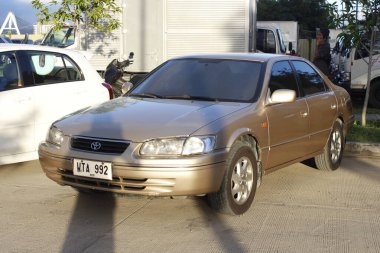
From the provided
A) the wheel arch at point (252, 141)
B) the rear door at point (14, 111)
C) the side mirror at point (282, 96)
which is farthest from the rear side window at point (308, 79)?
the rear door at point (14, 111)

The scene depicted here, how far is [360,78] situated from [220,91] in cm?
877

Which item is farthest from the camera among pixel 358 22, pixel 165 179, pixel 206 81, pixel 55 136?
pixel 358 22

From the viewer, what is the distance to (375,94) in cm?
1330

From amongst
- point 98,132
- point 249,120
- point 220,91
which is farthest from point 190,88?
point 98,132

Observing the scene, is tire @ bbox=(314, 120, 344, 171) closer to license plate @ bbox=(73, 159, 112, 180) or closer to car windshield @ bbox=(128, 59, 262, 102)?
car windshield @ bbox=(128, 59, 262, 102)

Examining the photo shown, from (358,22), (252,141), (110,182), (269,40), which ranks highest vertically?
(358,22)

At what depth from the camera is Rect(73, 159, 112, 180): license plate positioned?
4.73 metres

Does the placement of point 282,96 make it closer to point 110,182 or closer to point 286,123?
point 286,123

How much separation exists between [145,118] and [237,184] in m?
1.02

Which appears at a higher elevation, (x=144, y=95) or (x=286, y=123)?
(x=144, y=95)

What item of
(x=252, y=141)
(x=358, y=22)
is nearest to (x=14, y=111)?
(x=252, y=141)

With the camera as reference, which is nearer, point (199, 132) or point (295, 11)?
point (199, 132)

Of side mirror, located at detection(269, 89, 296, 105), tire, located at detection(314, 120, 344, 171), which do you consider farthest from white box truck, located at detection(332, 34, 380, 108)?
side mirror, located at detection(269, 89, 296, 105)

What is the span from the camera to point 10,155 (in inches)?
256
